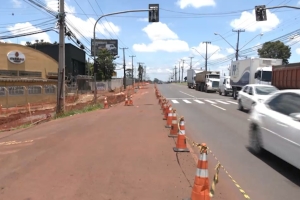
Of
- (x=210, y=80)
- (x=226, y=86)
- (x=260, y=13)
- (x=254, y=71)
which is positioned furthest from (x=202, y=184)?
(x=210, y=80)

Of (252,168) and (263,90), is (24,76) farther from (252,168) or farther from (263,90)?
(252,168)

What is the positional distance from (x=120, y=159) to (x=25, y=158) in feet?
7.16

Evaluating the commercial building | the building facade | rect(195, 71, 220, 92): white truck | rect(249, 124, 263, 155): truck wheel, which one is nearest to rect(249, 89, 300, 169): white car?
rect(249, 124, 263, 155): truck wheel

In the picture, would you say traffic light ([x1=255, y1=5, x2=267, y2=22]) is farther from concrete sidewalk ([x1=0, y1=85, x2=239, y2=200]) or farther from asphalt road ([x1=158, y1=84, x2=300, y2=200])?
concrete sidewalk ([x1=0, y1=85, x2=239, y2=200])

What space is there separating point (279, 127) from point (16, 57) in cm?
3624

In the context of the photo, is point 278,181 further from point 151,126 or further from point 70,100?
point 70,100

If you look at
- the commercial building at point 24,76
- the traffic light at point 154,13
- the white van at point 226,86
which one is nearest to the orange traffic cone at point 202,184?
the traffic light at point 154,13

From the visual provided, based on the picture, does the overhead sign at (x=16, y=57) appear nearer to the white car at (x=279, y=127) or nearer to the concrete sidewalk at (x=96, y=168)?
the concrete sidewalk at (x=96, y=168)

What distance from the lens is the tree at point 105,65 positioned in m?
65.2

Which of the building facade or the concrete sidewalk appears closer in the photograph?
the concrete sidewalk

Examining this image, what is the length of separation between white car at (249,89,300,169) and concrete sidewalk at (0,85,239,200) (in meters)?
1.50

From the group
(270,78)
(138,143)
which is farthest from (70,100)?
(138,143)

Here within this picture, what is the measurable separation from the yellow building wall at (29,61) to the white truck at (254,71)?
24308 mm

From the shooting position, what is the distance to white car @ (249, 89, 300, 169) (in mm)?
5684
